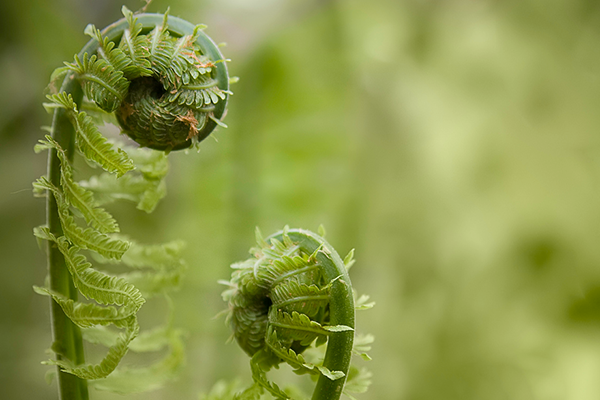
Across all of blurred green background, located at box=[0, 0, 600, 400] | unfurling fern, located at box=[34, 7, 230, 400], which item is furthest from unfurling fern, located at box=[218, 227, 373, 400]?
blurred green background, located at box=[0, 0, 600, 400]

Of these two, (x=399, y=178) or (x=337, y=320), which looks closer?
(x=337, y=320)

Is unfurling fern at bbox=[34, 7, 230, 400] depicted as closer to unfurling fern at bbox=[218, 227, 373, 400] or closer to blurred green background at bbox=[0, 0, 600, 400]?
unfurling fern at bbox=[218, 227, 373, 400]

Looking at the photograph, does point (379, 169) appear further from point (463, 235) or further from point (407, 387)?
point (407, 387)

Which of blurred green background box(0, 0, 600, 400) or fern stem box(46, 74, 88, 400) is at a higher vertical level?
blurred green background box(0, 0, 600, 400)

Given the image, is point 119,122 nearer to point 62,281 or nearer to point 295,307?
point 62,281

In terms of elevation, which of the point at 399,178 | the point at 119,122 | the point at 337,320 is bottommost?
the point at 337,320

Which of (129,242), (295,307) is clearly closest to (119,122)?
(129,242)

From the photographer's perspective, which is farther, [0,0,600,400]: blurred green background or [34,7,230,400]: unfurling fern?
[0,0,600,400]: blurred green background
